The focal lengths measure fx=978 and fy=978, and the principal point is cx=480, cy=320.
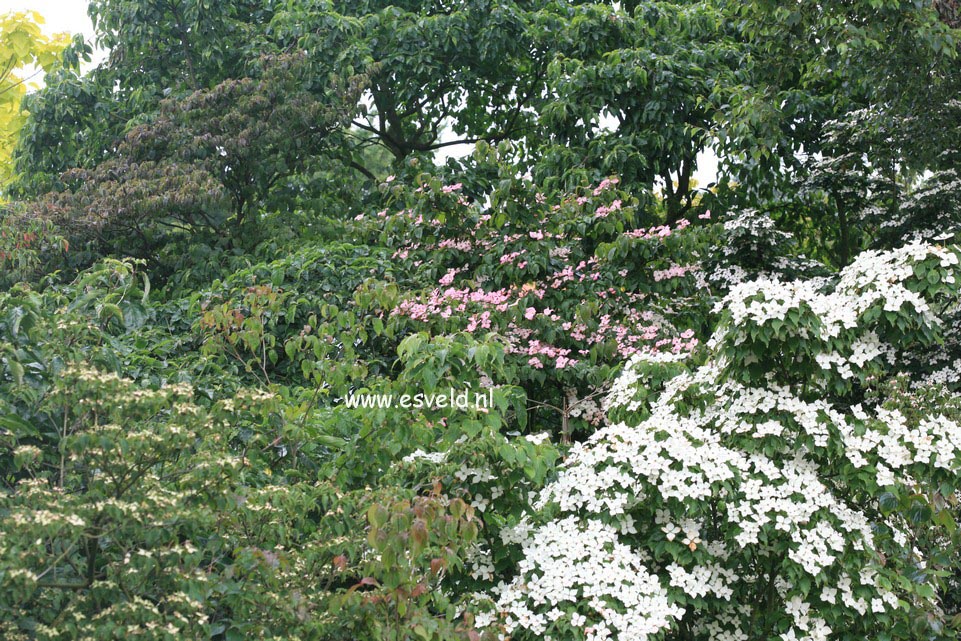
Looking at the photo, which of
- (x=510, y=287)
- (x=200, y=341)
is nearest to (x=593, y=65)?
(x=510, y=287)

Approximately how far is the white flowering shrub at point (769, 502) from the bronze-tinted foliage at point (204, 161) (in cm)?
493

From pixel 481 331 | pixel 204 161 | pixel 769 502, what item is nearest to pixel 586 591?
pixel 769 502

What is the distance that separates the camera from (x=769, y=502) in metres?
3.53

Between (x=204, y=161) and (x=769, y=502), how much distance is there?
19.1 ft

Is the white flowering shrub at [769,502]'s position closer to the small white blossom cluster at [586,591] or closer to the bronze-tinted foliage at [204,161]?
the small white blossom cluster at [586,591]

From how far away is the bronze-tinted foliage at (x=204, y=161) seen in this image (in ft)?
24.8

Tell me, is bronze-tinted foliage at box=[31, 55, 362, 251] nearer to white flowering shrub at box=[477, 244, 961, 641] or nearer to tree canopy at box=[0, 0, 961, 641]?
tree canopy at box=[0, 0, 961, 641]

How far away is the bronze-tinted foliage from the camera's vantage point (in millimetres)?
7566

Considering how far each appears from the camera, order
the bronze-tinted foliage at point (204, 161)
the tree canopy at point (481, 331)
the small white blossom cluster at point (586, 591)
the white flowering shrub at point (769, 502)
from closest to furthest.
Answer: the tree canopy at point (481, 331), the small white blossom cluster at point (586, 591), the white flowering shrub at point (769, 502), the bronze-tinted foliage at point (204, 161)

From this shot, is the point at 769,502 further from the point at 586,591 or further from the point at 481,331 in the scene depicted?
the point at 481,331

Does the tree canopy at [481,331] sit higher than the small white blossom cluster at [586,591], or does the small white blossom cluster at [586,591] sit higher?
the tree canopy at [481,331]

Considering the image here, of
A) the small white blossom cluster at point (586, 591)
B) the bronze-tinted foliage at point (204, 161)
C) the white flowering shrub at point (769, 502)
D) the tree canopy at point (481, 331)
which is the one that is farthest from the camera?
the bronze-tinted foliage at point (204, 161)

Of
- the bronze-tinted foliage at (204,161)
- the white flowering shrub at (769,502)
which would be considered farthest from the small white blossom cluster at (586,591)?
the bronze-tinted foliage at (204,161)

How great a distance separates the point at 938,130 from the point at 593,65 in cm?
273
